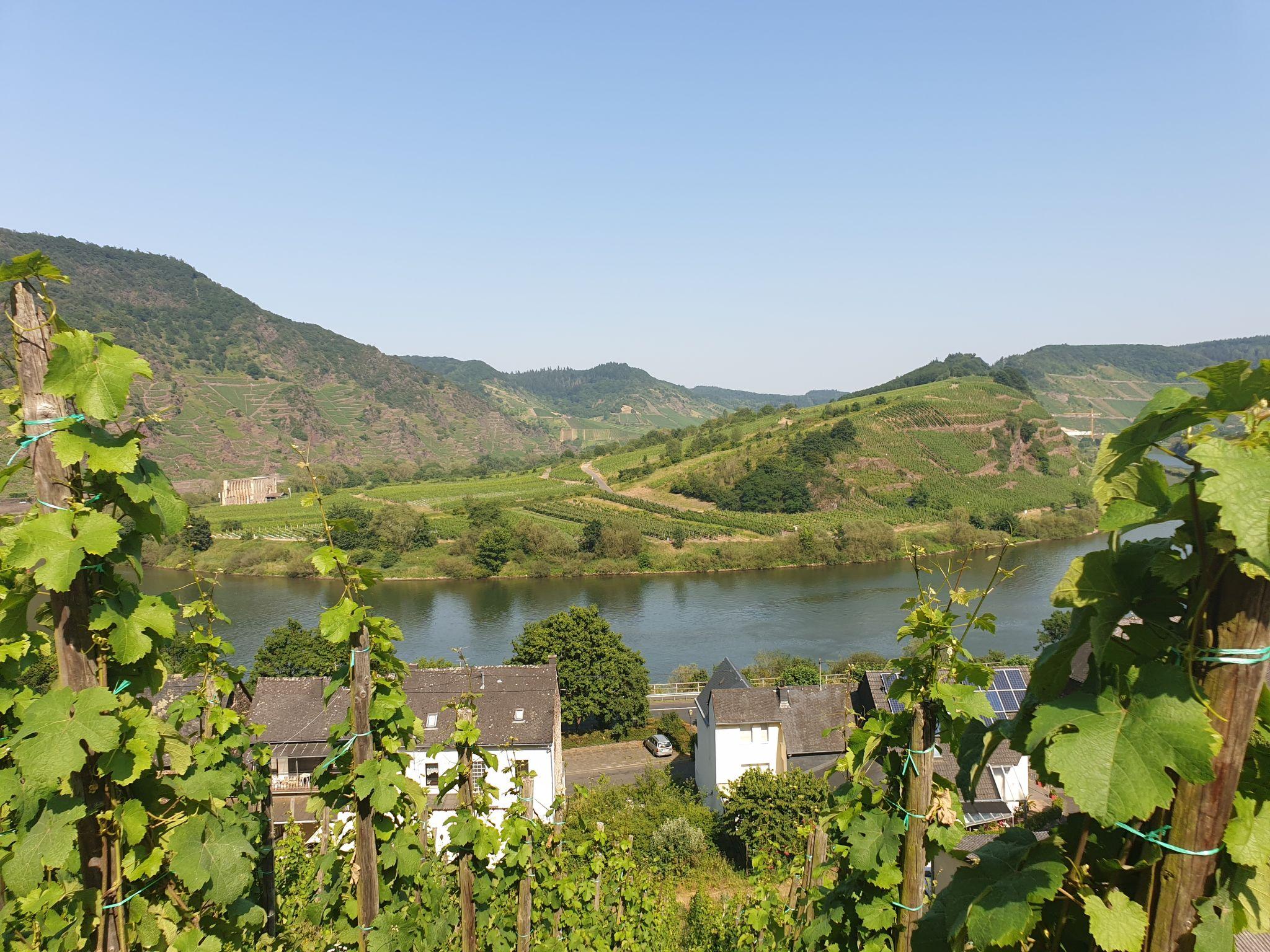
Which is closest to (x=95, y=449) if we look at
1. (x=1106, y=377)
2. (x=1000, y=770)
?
(x=1000, y=770)

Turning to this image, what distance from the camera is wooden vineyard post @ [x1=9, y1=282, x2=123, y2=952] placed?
208 cm

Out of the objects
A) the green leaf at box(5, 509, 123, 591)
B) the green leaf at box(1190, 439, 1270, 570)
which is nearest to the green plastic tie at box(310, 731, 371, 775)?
the green leaf at box(5, 509, 123, 591)

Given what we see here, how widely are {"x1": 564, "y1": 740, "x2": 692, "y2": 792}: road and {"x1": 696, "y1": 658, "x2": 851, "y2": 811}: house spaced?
11.2 feet

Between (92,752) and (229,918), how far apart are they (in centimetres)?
107

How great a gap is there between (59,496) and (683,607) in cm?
4214

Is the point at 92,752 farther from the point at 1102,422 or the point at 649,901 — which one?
the point at 1102,422

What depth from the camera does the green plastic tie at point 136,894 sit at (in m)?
2.36

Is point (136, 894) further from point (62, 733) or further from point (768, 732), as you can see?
point (768, 732)

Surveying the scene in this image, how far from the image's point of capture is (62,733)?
6.75ft

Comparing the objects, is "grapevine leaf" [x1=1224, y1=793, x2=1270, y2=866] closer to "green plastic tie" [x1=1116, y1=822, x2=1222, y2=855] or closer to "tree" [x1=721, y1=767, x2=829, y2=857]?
"green plastic tie" [x1=1116, y1=822, x2=1222, y2=855]

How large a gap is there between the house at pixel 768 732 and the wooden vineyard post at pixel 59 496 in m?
16.7

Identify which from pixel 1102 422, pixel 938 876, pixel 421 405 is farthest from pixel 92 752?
pixel 421 405

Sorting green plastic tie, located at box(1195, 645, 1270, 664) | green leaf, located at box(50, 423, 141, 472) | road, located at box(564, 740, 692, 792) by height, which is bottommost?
road, located at box(564, 740, 692, 792)

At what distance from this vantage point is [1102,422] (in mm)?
145250
